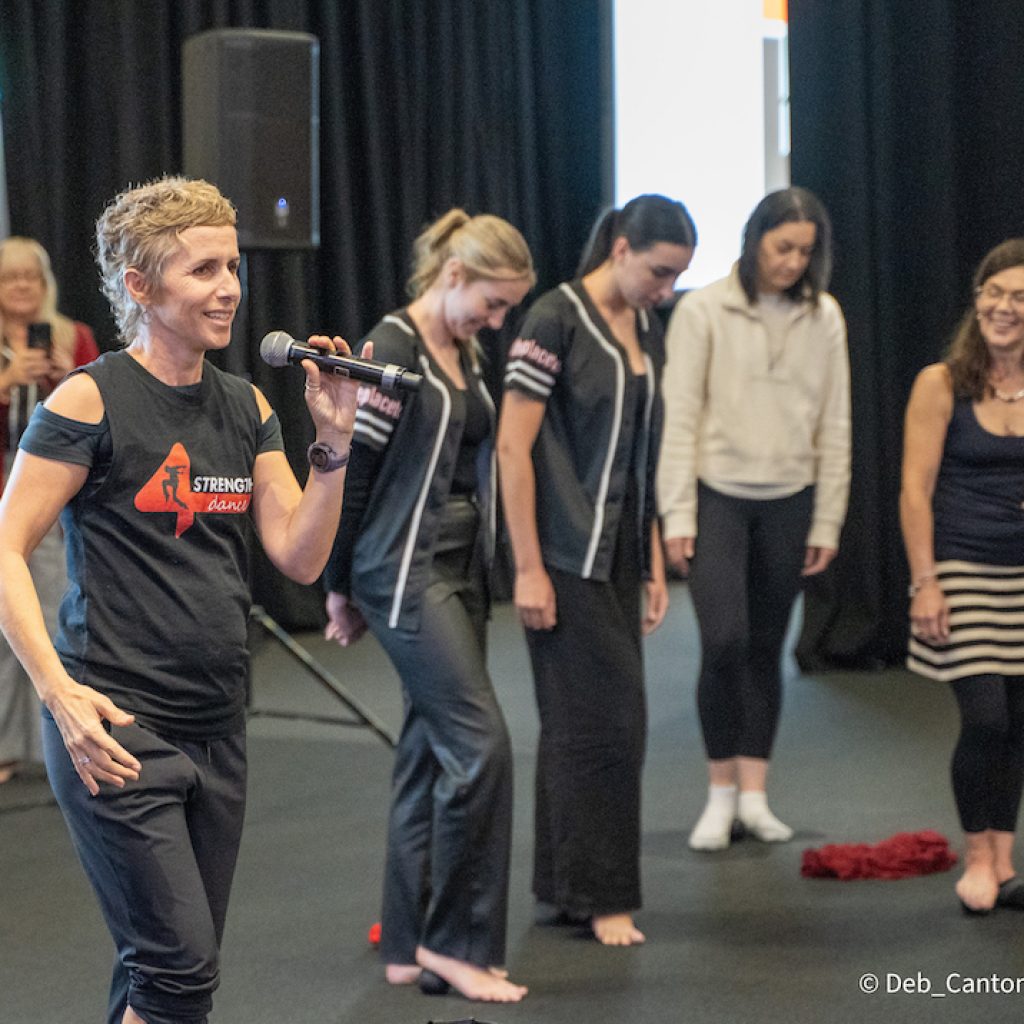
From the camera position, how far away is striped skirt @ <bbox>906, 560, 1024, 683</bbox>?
3.05 m

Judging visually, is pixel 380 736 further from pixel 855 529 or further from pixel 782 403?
pixel 855 529

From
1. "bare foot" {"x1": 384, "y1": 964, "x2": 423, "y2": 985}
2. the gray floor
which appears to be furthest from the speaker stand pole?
"bare foot" {"x1": 384, "y1": 964, "x2": 423, "y2": 985}

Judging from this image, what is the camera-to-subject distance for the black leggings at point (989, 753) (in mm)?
3062

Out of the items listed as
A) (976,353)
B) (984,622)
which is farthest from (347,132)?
(984,622)

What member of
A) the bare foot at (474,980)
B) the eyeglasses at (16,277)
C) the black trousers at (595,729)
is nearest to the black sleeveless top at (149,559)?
the bare foot at (474,980)

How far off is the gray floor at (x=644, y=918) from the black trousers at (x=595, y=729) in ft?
0.47

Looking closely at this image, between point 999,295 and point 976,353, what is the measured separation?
12cm

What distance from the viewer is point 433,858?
271 cm

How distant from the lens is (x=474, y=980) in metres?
2.72

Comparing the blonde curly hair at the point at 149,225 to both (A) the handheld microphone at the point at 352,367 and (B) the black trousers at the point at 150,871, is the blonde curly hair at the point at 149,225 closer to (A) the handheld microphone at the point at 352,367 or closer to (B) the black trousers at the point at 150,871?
(A) the handheld microphone at the point at 352,367

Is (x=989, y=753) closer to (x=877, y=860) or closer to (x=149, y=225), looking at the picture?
(x=877, y=860)

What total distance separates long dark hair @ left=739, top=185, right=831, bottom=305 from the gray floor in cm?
127

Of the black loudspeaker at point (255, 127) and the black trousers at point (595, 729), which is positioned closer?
the black trousers at point (595, 729)

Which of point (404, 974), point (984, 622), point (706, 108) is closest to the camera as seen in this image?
point (404, 974)
